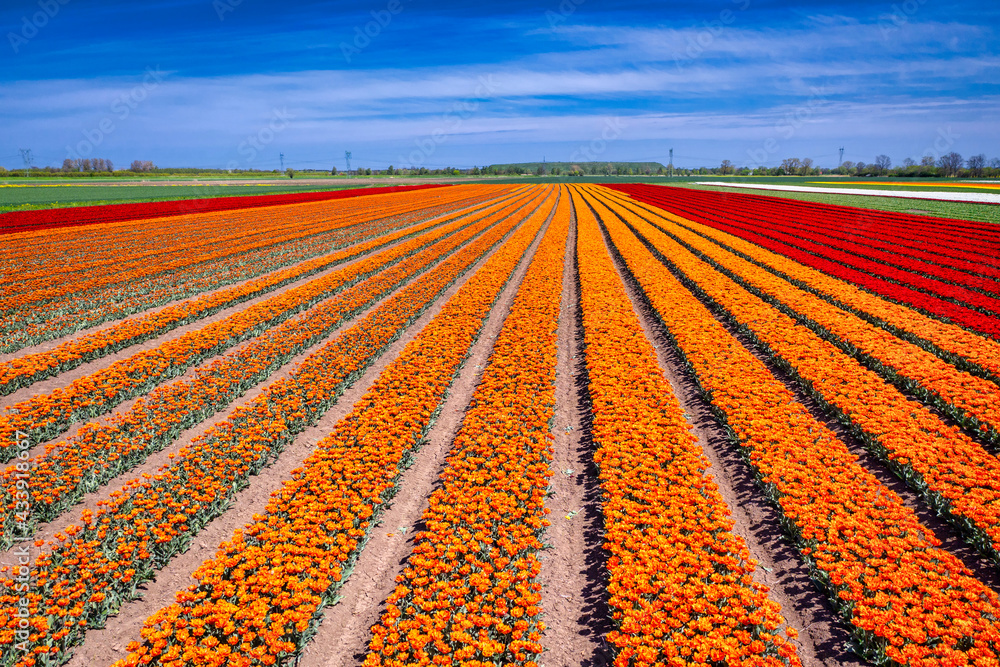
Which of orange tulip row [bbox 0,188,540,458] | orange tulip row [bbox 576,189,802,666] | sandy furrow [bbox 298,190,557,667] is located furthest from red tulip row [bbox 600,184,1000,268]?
orange tulip row [bbox 0,188,540,458]

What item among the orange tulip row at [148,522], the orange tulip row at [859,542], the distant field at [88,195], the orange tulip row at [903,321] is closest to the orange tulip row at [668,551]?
the orange tulip row at [859,542]

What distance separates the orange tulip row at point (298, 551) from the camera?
5.07m

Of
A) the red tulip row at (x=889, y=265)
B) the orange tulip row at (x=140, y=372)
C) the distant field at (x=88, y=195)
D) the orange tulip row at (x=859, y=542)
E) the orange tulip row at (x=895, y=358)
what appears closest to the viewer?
the orange tulip row at (x=859, y=542)

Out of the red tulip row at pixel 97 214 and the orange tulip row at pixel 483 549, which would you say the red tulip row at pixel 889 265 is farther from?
the red tulip row at pixel 97 214

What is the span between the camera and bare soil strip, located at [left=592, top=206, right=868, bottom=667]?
17.4ft

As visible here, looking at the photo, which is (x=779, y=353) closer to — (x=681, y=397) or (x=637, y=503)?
(x=681, y=397)

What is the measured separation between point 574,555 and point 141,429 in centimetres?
826

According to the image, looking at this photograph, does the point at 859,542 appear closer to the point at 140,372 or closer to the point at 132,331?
the point at 140,372

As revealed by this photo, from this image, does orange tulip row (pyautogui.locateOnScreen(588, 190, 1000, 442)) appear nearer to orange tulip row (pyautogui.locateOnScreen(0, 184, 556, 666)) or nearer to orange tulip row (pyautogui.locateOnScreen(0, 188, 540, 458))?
orange tulip row (pyautogui.locateOnScreen(0, 184, 556, 666))

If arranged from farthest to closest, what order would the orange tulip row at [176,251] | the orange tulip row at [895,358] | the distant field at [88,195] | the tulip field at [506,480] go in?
the distant field at [88,195]
the orange tulip row at [176,251]
the orange tulip row at [895,358]
the tulip field at [506,480]

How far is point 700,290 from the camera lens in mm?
19453

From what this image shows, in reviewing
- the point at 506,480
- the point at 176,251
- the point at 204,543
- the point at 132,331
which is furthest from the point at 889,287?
the point at 176,251

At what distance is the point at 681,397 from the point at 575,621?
6.72 m

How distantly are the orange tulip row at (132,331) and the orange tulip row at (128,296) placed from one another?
3.97ft
